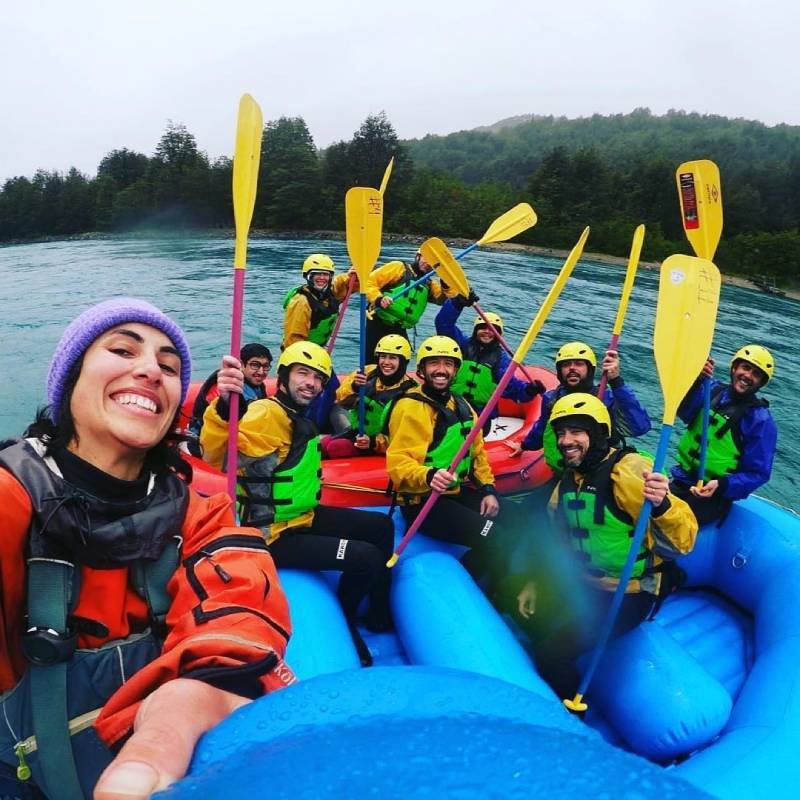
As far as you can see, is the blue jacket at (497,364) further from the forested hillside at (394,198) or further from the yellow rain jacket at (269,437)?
the forested hillside at (394,198)

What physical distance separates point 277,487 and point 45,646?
192cm

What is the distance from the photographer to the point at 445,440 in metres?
3.54

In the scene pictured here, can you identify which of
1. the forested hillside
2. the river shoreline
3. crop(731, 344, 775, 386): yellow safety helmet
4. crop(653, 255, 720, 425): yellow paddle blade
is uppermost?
the forested hillside

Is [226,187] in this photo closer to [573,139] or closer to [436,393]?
[436,393]

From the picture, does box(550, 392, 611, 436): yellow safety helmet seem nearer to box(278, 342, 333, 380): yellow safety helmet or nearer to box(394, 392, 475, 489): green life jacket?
box(394, 392, 475, 489): green life jacket

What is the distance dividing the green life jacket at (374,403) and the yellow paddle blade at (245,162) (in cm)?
233

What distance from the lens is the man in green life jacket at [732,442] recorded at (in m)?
3.65

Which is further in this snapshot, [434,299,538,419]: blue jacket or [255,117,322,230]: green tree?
[255,117,322,230]: green tree

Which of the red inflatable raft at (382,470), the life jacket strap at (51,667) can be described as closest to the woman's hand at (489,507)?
the red inflatable raft at (382,470)

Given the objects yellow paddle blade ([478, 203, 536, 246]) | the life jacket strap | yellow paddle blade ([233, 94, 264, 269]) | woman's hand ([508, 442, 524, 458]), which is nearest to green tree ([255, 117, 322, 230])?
yellow paddle blade ([478, 203, 536, 246])

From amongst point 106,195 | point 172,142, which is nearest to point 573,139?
point 172,142

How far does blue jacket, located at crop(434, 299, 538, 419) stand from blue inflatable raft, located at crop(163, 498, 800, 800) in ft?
8.01

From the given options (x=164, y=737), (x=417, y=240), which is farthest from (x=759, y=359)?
(x=417, y=240)

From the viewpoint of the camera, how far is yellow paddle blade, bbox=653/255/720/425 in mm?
2752
